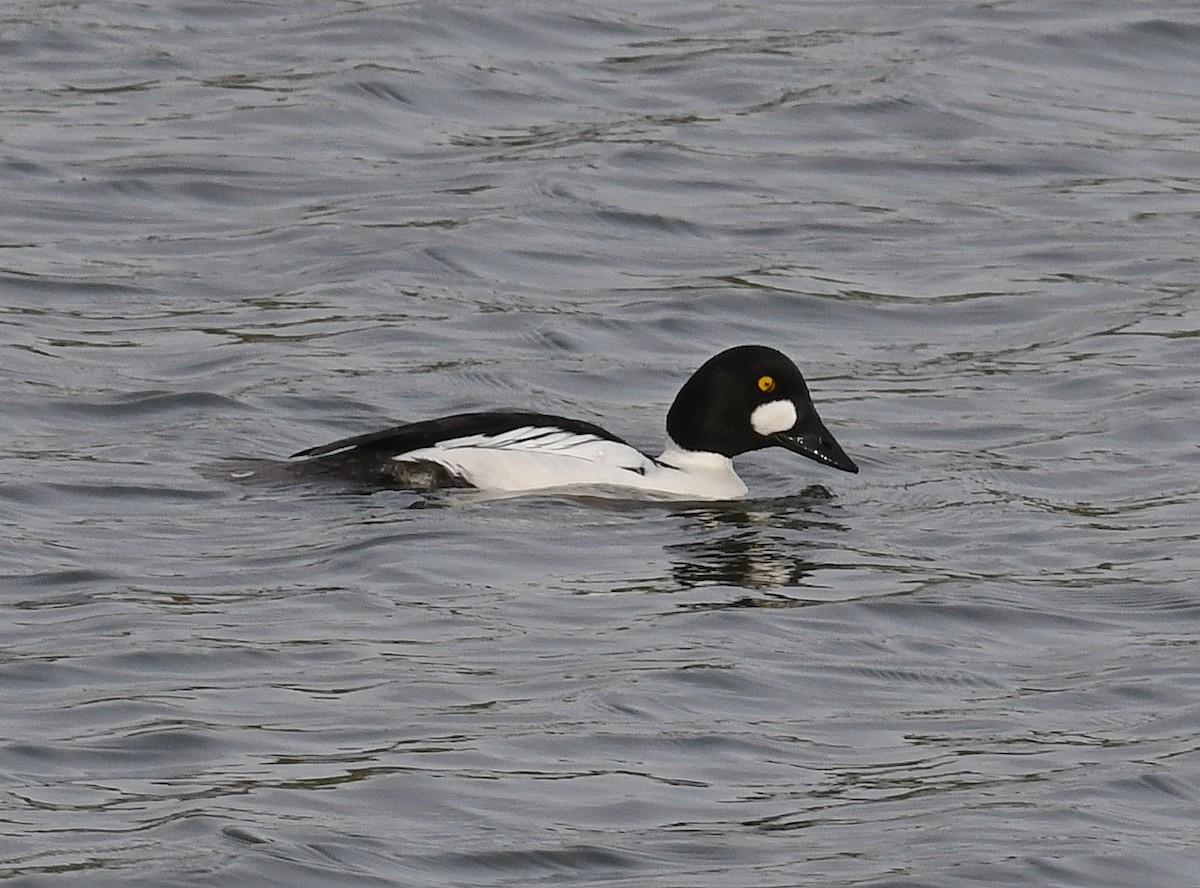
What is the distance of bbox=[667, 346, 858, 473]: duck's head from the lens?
11.1 m

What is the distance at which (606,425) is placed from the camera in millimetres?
12250

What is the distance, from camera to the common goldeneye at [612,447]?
10.6m

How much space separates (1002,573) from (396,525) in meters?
2.11

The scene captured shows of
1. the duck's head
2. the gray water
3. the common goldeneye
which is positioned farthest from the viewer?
the duck's head

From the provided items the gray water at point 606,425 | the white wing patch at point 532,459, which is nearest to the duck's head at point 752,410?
the gray water at point 606,425

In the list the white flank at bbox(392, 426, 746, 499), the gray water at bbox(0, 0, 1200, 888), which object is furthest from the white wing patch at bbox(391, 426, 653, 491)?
the gray water at bbox(0, 0, 1200, 888)

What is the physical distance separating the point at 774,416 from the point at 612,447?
0.72 metres

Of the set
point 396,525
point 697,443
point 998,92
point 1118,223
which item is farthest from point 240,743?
point 998,92

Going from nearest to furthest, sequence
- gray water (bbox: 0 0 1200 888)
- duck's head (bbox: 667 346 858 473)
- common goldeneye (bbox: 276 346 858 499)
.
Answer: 1. gray water (bbox: 0 0 1200 888)
2. common goldeneye (bbox: 276 346 858 499)
3. duck's head (bbox: 667 346 858 473)

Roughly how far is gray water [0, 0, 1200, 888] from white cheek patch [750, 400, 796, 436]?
359 millimetres

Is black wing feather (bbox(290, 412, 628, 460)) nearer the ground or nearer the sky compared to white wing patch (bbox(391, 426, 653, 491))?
nearer the sky

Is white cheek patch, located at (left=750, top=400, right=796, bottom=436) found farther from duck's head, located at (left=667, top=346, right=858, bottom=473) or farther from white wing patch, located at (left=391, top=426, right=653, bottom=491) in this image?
white wing patch, located at (left=391, top=426, right=653, bottom=491)

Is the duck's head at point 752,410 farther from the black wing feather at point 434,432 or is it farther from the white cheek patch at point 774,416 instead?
the black wing feather at point 434,432

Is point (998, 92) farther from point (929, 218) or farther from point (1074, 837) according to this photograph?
point (1074, 837)
